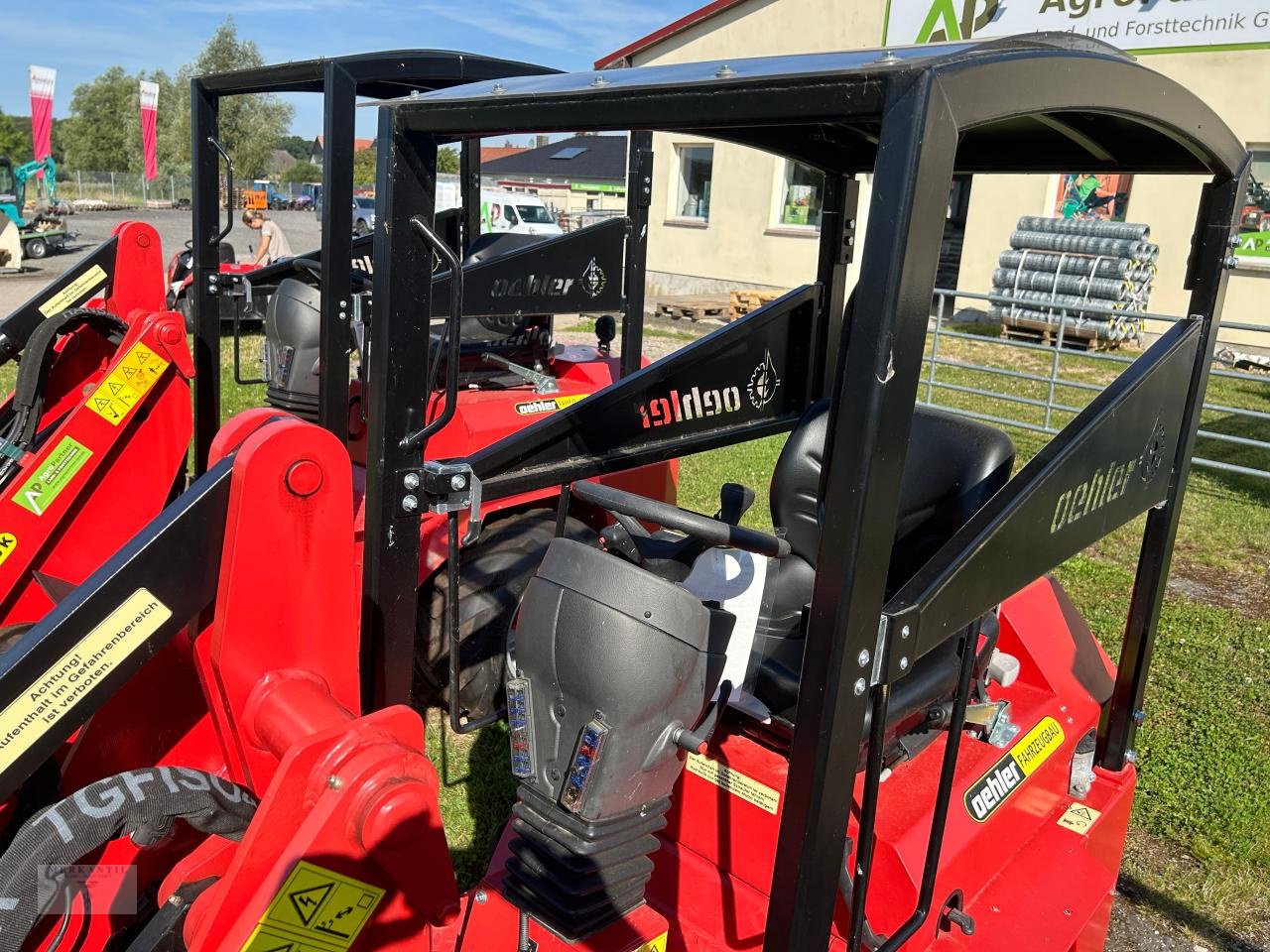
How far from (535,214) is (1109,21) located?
538 inches

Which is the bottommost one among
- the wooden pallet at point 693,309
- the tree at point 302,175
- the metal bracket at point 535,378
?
the wooden pallet at point 693,309

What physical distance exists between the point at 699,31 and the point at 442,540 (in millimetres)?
15459

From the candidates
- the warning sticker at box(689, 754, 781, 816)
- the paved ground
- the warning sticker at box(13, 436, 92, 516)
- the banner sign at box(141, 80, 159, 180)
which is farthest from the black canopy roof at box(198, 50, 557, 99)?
the banner sign at box(141, 80, 159, 180)

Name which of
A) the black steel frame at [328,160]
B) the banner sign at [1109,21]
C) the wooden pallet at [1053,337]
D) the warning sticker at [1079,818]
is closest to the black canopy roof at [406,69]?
the black steel frame at [328,160]

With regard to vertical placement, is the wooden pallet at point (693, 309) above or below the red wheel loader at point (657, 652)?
below

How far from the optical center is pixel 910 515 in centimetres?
245

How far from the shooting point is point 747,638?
228 centimetres

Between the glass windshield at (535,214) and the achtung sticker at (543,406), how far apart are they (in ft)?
66.6

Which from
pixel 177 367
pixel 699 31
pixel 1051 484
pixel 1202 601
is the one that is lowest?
pixel 1202 601

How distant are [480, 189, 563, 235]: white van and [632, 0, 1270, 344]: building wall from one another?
16.1 ft

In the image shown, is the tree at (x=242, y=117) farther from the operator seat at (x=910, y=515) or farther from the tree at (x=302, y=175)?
the operator seat at (x=910, y=515)

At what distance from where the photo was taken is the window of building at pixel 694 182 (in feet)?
58.5

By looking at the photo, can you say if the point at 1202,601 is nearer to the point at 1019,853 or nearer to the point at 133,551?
the point at 1019,853

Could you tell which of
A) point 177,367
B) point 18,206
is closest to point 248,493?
point 177,367
